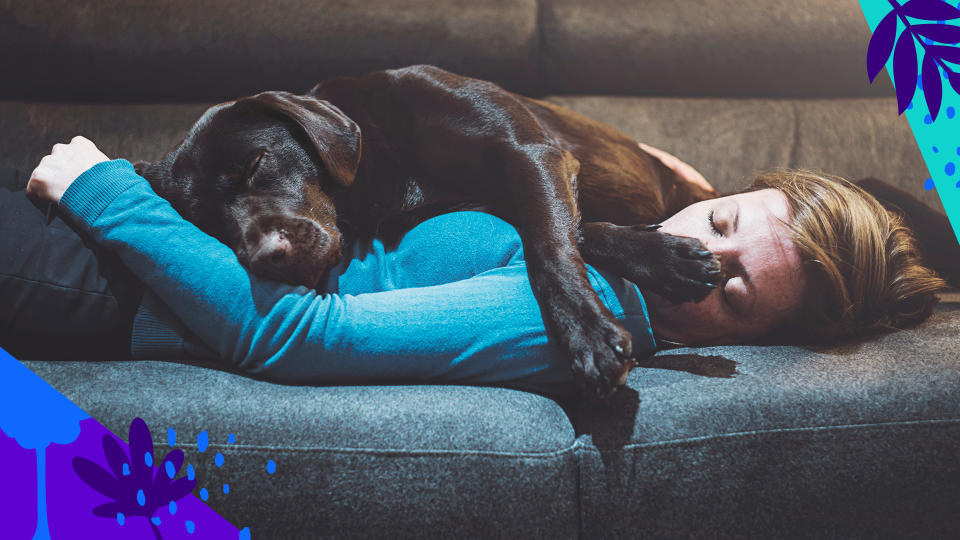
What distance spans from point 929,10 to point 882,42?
0.33ft

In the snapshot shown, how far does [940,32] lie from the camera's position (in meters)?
1.09

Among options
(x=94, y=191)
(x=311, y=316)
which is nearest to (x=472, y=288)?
(x=311, y=316)

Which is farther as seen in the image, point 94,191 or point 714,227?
point 714,227

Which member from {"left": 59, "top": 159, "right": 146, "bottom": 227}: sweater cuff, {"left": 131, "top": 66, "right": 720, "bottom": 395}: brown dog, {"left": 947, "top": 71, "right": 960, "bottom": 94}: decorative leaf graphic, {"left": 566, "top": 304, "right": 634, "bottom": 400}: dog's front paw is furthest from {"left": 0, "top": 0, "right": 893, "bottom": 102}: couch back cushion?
{"left": 566, "top": 304, "right": 634, "bottom": 400}: dog's front paw

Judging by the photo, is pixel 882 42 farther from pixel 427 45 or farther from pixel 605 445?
pixel 427 45

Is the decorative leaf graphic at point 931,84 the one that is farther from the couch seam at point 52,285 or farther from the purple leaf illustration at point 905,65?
the couch seam at point 52,285

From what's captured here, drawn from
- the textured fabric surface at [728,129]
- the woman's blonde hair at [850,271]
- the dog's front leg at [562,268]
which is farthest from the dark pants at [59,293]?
the woman's blonde hair at [850,271]

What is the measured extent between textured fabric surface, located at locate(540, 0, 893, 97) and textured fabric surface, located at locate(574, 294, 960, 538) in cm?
156

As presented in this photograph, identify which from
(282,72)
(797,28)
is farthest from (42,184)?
(797,28)

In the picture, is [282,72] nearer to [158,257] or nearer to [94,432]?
[158,257]

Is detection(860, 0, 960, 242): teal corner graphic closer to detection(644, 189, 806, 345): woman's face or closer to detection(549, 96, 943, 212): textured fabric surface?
detection(644, 189, 806, 345): woman's face

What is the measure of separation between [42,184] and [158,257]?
1.11 feet

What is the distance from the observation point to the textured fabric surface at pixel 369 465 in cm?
90

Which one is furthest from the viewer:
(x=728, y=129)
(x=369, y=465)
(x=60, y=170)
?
(x=728, y=129)
